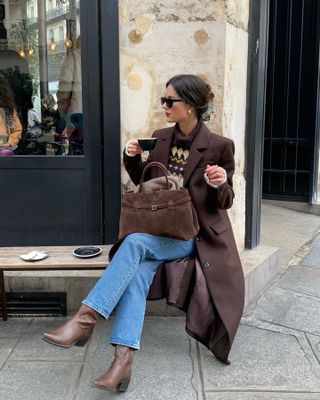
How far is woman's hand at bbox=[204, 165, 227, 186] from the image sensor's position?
2.68m

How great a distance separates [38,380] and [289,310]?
5.85 ft

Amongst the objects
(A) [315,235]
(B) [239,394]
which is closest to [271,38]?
(A) [315,235]

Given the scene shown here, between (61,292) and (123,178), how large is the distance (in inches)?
35.1

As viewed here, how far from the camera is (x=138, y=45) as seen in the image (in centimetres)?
346

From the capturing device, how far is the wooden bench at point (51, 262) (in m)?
3.03

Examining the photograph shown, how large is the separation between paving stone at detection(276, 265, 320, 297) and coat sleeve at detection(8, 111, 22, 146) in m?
2.29

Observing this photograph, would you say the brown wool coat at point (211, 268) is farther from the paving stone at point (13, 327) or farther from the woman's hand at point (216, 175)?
the paving stone at point (13, 327)

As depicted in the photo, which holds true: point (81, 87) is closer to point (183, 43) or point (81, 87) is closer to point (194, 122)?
point (183, 43)

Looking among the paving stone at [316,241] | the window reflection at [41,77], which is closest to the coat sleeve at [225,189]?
the window reflection at [41,77]

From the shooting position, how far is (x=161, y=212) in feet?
8.77

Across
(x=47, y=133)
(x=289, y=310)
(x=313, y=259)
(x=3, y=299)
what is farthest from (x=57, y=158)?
(x=313, y=259)

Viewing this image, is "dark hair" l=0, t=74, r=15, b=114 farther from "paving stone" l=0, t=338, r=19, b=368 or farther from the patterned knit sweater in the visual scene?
"paving stone" l=0, t=338, r=19, b=368

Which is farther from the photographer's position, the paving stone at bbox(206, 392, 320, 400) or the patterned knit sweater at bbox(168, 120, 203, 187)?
the patterned knit sweater at bbox(168, 120, 203, 187)

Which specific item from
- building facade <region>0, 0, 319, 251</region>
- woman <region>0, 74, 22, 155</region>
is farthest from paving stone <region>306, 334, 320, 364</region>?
woman <region>0, 74, 22, 155</region>
